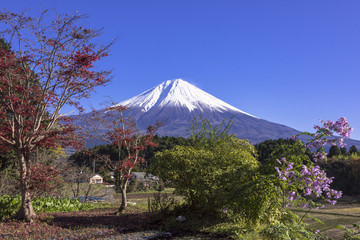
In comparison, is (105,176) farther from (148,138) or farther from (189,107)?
(189,107)

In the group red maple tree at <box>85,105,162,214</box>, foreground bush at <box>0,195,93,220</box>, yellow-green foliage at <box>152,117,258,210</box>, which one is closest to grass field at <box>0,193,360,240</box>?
yellow-green foliage at <box>152,117,258,210</box>

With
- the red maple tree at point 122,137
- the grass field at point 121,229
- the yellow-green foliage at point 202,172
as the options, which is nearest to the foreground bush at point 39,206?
the grass field at point 121,229

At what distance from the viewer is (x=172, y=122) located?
635ft

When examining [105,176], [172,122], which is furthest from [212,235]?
[172,122]

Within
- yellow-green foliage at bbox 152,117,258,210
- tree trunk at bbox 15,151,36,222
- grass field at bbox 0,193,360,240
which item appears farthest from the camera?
tree trunk at bbox 15,151,36,222

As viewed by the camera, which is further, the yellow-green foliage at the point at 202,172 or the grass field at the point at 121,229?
the yellow-green foliage at the point at 202,172

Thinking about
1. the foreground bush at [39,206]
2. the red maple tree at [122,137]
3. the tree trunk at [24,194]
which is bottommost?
the foreground bush at [39,206]

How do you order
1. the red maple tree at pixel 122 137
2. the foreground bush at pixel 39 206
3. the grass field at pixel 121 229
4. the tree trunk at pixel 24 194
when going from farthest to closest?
the red maple tree at pixel 122 137
the foreground bush at pixel 39 206
the tree trunk at pixel 24 194
the grass field at pixel 121 229

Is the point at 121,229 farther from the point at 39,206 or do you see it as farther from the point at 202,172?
the point at 39,206

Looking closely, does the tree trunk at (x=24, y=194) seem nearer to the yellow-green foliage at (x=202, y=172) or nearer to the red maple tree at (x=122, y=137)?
the red maple tree at (x=122, y=137)

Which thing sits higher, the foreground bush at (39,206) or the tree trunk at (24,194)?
the tree trunk at (24,194)

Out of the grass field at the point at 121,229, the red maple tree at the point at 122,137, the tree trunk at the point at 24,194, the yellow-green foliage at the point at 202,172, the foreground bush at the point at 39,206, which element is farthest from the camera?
the red maple tree at the point at 122,137

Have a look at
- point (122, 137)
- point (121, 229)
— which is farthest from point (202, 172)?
point (122, 137)

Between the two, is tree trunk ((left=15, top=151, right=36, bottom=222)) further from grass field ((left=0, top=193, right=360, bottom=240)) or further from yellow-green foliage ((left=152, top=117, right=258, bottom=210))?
yellow-green foliage ((left=152, top=117, right=258, bottom=210))
